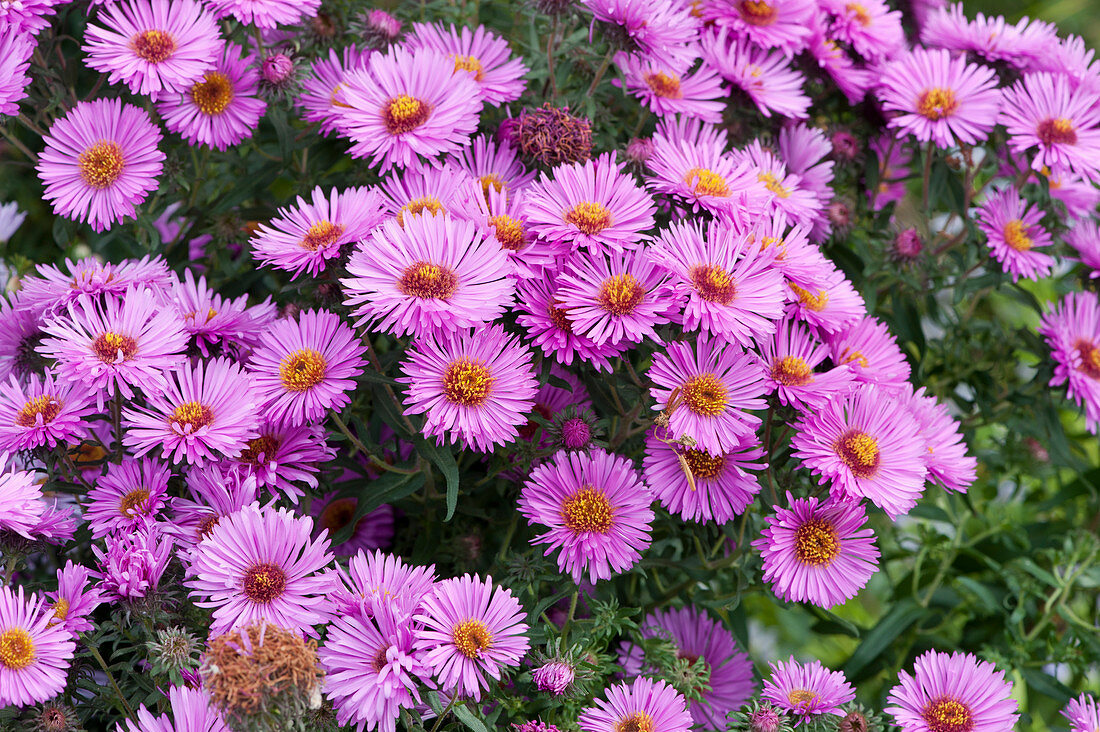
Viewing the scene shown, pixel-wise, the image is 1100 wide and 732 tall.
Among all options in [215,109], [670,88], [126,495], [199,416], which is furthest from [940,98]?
[126,495]

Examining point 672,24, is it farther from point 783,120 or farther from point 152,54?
point 152,54

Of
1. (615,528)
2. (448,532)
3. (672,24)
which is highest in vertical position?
(672,24)

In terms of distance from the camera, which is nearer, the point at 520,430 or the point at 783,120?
the point at 520,430

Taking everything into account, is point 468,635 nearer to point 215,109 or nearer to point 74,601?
point 74,601

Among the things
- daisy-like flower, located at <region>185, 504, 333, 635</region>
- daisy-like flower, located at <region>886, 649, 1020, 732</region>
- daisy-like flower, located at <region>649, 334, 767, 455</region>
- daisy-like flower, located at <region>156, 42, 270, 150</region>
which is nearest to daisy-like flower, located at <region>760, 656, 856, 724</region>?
daisy-like flower, located at <region>886, 649, 1020, 732</region>

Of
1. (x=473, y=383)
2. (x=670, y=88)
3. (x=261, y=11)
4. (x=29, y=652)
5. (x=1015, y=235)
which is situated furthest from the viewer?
(x=1015, y=235)

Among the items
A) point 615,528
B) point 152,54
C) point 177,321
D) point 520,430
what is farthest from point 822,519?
point 152,54

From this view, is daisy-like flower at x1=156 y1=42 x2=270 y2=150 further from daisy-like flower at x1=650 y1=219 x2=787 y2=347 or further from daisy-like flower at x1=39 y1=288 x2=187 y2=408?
daisy-like flower at x1=650 y1=219 x2=787 y2=347
